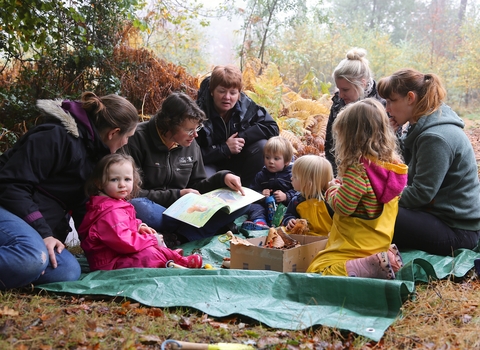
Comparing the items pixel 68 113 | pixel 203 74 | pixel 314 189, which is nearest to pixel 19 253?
pixel 68 113

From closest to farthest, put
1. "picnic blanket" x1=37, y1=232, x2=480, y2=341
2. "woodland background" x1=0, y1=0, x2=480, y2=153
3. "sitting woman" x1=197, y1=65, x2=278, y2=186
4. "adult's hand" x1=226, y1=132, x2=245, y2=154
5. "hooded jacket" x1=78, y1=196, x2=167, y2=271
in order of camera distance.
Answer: "picnic blanket" x1=37, y1=232, x2=480, y2=341 → "hooded jacket" x1=78, y1=196, x2=167, y2=271 → "sitting woman" x1=197, y1=65, x2=278, y2=186 → "adult's hand" x1=226, y1=132, x2=245, y2=154 → "woodland background" x1=0, y1=0, x2=480, y2=153

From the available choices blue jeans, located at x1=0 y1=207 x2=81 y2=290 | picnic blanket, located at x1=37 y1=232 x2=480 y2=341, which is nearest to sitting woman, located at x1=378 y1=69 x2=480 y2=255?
picnic blanket, located at x1=37 y1=232 x2=480 y2=341

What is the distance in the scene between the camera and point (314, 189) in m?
4.18

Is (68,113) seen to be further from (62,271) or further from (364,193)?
(364,193)

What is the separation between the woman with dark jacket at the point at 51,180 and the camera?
3059 millimetres

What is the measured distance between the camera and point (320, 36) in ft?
45.3

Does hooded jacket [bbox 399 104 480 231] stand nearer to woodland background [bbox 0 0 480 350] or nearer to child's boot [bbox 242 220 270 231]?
woodland background [bbox 0 0 480 350]

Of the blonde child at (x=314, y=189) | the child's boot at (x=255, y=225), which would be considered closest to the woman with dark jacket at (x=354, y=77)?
the blonde child at (x=314, y=189)

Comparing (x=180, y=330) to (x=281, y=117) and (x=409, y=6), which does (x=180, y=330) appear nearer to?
(x=281, y=117)

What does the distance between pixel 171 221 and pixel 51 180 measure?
1186 millimetres

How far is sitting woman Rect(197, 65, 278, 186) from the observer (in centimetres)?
532

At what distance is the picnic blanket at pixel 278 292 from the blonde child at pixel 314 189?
3.22 ft

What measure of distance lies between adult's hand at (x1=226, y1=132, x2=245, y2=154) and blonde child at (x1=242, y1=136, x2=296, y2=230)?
13.2 inches

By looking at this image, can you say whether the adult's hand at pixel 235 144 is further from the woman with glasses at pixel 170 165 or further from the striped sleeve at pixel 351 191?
the striped sleeve at pixel 351 191
